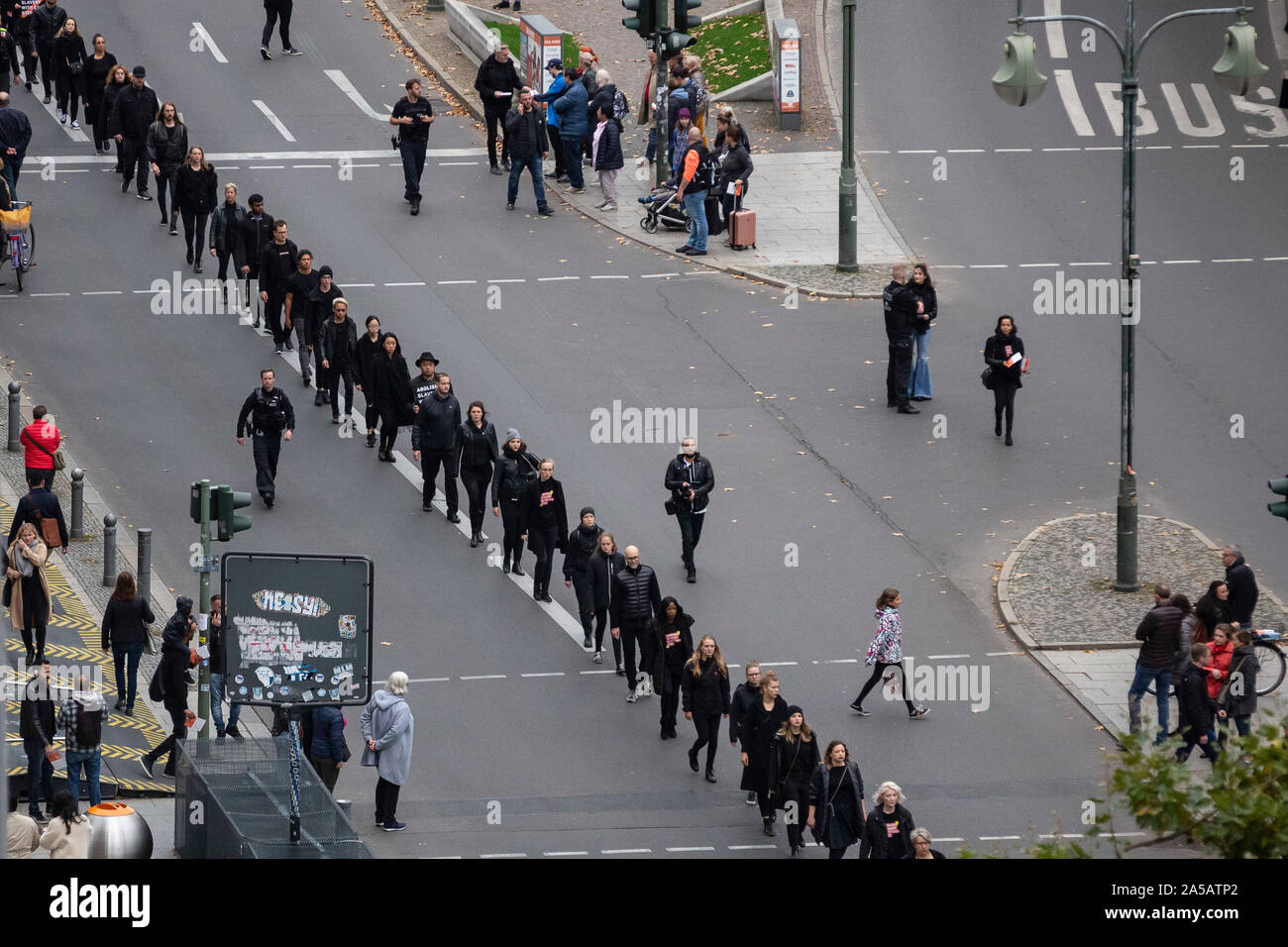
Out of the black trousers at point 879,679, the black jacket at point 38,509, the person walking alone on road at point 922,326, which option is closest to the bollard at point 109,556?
the black jacket at point 38,509

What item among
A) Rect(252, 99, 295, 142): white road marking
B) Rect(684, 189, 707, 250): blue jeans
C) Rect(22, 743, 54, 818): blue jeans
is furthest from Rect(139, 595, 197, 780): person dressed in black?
Rect(252, 99, 295, 142): white road marking

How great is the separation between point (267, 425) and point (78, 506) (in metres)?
2.11

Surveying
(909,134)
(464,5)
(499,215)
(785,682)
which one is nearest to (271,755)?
(785,682)

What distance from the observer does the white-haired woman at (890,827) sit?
620 inches

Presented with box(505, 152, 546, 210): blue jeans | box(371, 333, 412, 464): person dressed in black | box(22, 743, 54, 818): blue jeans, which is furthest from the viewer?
box(505, 152, 546, 210): blue jeans

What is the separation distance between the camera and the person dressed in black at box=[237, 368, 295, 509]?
2262 centimetres

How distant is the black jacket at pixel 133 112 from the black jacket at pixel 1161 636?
58.3 ft

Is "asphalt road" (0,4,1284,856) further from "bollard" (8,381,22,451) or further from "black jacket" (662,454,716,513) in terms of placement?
"black jacket" (662,454,716,513)

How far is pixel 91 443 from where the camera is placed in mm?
24250

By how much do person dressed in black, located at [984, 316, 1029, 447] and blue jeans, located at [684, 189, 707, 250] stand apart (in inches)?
255

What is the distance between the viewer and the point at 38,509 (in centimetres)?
2111

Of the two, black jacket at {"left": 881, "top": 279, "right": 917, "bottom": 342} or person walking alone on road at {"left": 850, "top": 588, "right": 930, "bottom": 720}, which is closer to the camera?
person walking alone on road at {"left": 850, "top": 588, "right": 930, "bottom": 720}

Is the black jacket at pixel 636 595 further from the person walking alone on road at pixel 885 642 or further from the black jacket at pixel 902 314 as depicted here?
the black jacket at pixel 902 314
